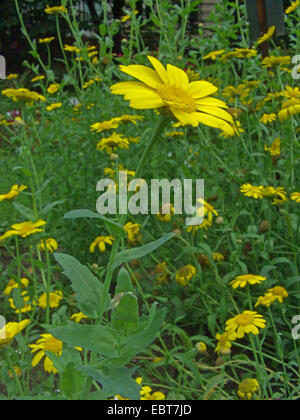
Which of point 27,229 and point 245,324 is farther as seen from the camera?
point 27,229

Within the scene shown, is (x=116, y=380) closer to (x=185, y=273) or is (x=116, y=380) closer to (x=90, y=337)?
(x=90, y=337)

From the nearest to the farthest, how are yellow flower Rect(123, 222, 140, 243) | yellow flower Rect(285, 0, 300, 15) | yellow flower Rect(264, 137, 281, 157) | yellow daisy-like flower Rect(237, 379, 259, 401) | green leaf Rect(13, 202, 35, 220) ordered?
yellow daisy-like flower Rect(237, 379, 259, 401), green leaf Rect(13, 202, 35, 220), yellow flower Rect(123, 222, 140, 243), yellow flower Rect(264, 137, 281, 157), yellow flower Rect(285, 0, 300, 15)

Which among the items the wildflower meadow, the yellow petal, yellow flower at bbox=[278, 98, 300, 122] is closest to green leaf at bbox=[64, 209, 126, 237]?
the wildflower meadow

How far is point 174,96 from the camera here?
0.65 m

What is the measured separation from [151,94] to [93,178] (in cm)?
181

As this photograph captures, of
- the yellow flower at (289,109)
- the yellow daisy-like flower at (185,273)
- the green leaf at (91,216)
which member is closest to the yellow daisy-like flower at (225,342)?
the yellow daisy-like flower at (185,273)

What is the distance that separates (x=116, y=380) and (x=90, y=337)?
0.07 meters

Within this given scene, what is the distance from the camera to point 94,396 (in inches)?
28.7

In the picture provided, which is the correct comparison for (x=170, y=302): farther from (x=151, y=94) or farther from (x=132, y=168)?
(x=151, y=94)

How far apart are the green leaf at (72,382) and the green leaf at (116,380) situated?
0.06m

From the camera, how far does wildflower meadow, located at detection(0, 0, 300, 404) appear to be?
2.20 feet

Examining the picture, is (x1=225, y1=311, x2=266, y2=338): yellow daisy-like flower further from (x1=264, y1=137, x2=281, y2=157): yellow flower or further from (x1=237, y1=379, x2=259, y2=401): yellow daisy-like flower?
(x1=264, y1=137, x2=281, y2=157): yellow flower

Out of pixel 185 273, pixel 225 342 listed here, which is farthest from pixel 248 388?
pixel 185 273
